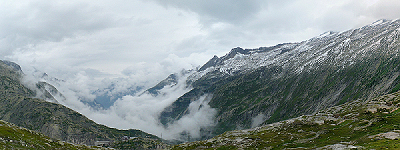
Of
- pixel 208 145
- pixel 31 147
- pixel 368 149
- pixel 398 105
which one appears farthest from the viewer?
pixel 208 145

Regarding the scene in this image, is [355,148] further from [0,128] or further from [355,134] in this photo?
[0,128]

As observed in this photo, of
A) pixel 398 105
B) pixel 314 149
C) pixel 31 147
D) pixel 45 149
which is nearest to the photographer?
pixel 314 149

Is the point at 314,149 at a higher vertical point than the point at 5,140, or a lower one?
lower

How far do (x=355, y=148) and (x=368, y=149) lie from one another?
2619mm

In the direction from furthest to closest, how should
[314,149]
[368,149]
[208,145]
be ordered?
1. [208,145]
2. [314,149]
3. [368,149]

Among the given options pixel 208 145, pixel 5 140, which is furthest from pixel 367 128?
pixel 5 140

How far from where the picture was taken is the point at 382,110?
9312 centimetres

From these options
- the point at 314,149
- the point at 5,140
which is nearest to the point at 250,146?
the point at 314,149

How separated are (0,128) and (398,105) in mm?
150431

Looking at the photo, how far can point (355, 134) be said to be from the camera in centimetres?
Answer: 6894

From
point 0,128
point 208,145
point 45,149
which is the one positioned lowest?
point 208,145

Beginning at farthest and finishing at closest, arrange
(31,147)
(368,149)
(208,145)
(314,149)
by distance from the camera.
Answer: (208,145)
(31,147)
(314,149)
(368,149)

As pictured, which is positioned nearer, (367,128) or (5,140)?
(5,140)

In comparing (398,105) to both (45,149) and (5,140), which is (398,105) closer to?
(45,149)
